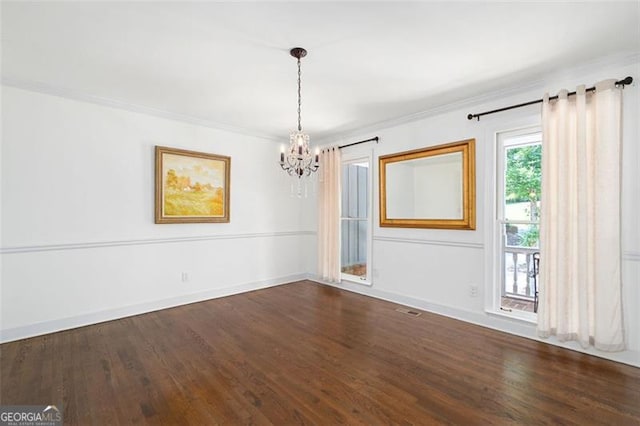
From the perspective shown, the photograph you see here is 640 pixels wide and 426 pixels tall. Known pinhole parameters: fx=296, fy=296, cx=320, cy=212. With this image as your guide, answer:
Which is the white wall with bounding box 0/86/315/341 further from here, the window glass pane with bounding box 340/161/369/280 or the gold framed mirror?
the gold framed mirror

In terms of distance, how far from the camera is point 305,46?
2.41m

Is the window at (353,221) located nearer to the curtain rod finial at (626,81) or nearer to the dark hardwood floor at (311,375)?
the dark hardwood floor at (311,375)

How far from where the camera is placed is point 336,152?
16.5ft

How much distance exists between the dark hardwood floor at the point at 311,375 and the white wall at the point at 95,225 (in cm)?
A: 42

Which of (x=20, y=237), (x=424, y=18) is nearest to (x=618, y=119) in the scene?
(x=424, y=18)

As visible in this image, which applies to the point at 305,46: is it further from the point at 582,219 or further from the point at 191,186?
the point at 582,219

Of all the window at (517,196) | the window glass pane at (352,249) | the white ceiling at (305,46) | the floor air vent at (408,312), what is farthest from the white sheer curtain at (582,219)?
the window glass pane at (352,249)

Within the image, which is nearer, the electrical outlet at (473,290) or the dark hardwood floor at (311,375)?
the dark hardwood floor at (311,375)

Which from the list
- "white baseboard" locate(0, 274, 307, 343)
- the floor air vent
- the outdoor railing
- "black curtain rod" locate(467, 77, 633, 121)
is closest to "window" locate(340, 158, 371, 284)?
the floor air vent

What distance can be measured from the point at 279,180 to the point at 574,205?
13.5 ft

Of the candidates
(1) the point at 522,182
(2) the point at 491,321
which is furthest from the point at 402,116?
(2) the point at 491,321

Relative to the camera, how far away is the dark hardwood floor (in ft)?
6.31

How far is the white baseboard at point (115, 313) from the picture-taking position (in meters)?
3.03

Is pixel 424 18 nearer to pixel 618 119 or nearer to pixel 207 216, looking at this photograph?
pixel 618 119
